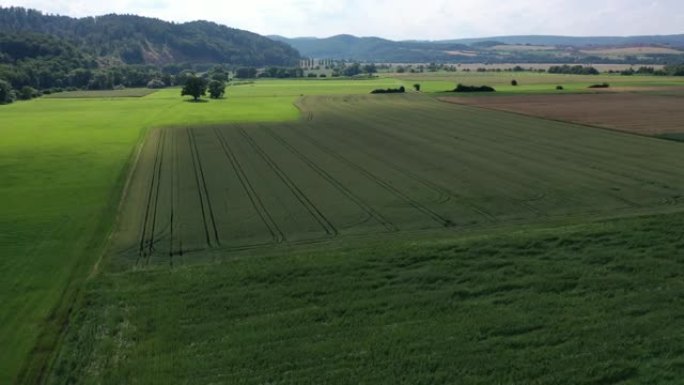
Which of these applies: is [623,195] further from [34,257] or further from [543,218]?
[34,257]

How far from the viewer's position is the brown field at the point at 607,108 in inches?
2660

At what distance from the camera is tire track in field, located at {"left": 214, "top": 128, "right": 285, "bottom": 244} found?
1114 inches

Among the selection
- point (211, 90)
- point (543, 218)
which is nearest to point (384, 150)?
point (543, 218)

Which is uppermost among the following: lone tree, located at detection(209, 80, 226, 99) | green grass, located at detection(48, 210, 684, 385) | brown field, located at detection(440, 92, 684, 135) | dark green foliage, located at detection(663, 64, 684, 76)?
dark green foliage, located at detection(663, 64, 684, 76)

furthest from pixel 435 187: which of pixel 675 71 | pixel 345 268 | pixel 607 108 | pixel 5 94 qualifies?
pixel 675 71

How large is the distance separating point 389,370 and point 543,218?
17.7 m

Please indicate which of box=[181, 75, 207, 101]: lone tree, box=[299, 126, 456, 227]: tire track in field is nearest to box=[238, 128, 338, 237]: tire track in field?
box=[299, 126, 456, 227]: tire track in field

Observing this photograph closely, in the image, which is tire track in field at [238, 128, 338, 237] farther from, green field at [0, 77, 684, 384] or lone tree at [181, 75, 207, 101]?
lone tree at [181, 75, 207, 101]

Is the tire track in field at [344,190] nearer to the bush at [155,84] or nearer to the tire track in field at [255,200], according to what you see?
the tire track in field at [255,200]

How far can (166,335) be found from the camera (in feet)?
60.1

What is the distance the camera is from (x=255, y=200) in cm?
3453

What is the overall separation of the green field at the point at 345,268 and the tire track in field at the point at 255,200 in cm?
16

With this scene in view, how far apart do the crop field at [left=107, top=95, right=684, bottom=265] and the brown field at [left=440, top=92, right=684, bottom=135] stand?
8.09 m

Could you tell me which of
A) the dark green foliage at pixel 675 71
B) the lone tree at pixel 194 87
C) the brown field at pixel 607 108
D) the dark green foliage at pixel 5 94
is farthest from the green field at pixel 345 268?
the dark green foliage at pixel 675 71
